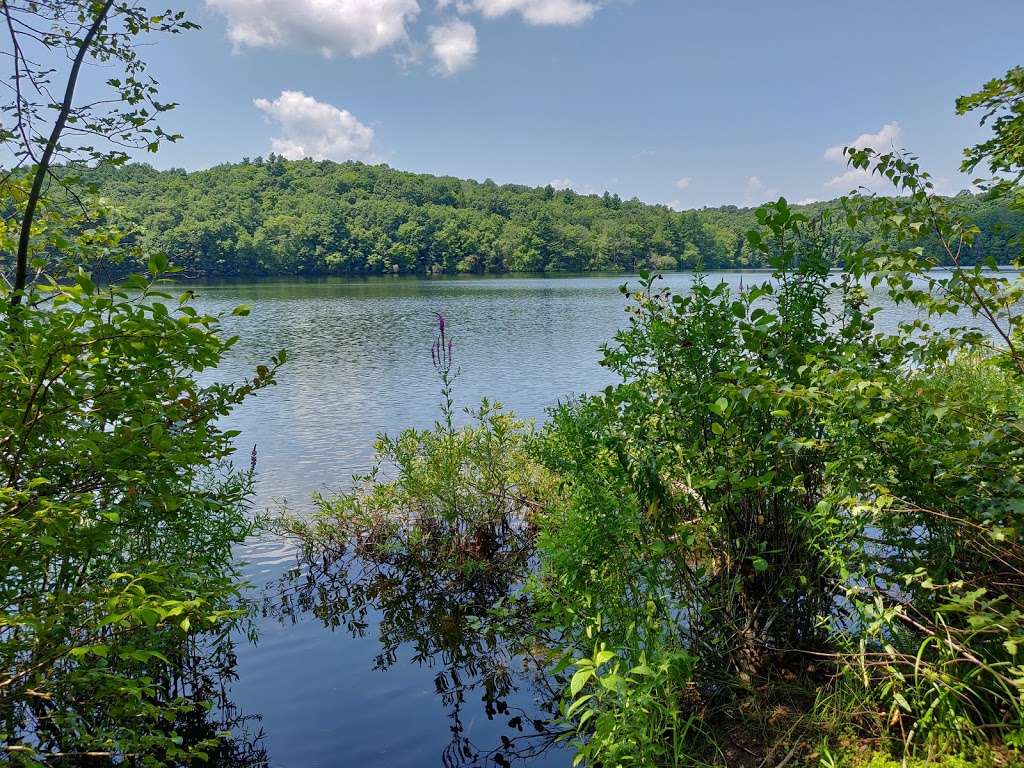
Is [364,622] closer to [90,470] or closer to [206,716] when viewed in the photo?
[206,716]

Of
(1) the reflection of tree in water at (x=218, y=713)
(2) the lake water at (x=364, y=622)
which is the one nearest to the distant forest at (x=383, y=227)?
(2) the lake water at (x=364, y=622)

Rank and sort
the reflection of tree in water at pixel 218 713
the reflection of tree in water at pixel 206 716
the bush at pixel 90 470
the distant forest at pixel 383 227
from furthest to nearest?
the distant forest at pixel 383 227 < the reflection of tree in water at pixel 218 713 < the reflection of tree in water at pixel 206 716 < the bush at pixel 90 470

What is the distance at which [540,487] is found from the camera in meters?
7.79

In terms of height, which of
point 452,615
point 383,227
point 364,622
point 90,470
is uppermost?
point 383,227

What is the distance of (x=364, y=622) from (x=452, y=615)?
0.95m

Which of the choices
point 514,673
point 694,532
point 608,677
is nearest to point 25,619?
point 608,677

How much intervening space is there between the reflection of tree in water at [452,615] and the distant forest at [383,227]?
8691cm

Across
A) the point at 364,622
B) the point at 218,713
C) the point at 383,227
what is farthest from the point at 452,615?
the point at 383,227

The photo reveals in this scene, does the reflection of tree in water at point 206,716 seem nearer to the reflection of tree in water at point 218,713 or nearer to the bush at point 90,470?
the reflection of tree in water at point 218,713

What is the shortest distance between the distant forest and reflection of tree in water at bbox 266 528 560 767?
86.9 metres

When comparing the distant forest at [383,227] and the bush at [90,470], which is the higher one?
the distant forest at [383,227]

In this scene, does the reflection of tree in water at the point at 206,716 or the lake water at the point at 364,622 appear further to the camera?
the lake water at the point at 364,622

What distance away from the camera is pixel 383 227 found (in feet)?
394

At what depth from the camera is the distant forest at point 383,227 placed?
10062cm
